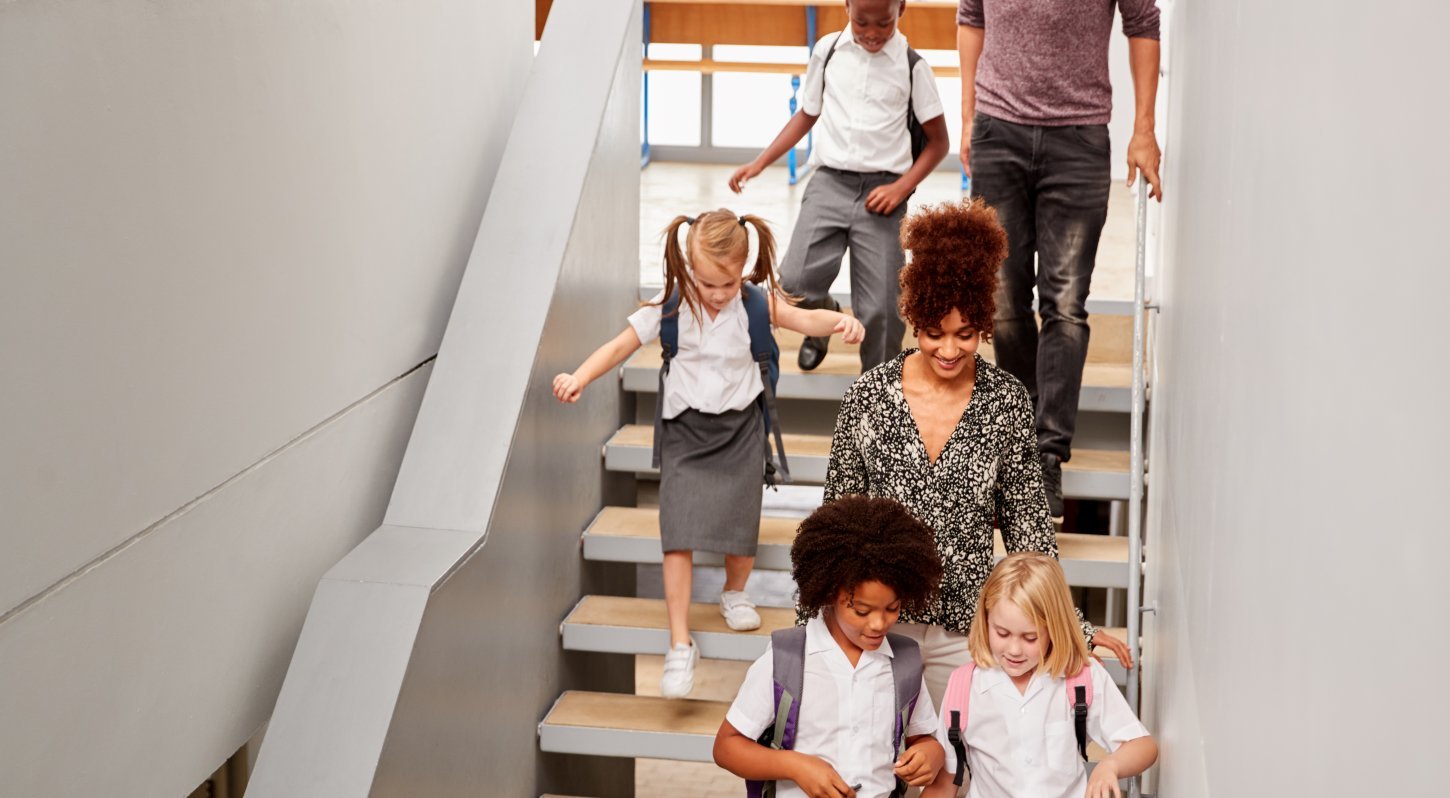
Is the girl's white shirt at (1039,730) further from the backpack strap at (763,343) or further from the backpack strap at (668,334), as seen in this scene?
the backpack strap at (668,334)

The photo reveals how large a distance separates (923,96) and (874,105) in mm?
157

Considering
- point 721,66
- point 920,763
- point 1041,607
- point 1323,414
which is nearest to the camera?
point 1323,414

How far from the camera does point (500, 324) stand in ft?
13.2

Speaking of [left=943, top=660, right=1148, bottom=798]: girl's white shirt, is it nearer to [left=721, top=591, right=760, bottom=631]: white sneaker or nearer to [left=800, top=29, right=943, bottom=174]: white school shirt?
[left=721, top=591, right=760, bottom=631]: white sneaker

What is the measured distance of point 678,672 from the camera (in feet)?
13.5

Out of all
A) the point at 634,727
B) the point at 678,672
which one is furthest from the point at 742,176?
the point at 634,727

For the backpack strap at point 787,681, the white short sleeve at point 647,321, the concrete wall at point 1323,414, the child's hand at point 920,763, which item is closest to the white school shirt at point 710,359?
the white short sleeve at point 647,321

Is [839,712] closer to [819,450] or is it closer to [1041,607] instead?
[1041,607]

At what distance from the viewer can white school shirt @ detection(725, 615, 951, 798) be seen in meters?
3.24

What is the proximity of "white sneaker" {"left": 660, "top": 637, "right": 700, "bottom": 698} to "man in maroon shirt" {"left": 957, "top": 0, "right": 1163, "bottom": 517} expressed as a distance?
3.61ft

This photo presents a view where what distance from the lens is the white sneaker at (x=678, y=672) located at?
409 centimetres

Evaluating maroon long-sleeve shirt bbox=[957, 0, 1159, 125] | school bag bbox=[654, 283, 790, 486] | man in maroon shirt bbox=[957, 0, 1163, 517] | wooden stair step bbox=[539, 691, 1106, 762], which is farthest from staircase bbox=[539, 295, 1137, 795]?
maroon long-sleeve shirt bbox=[957, 0, 1159, 125]

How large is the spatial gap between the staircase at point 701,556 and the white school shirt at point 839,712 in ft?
2.68

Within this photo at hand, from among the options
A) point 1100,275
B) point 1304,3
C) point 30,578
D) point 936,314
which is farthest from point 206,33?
point 1100,275
